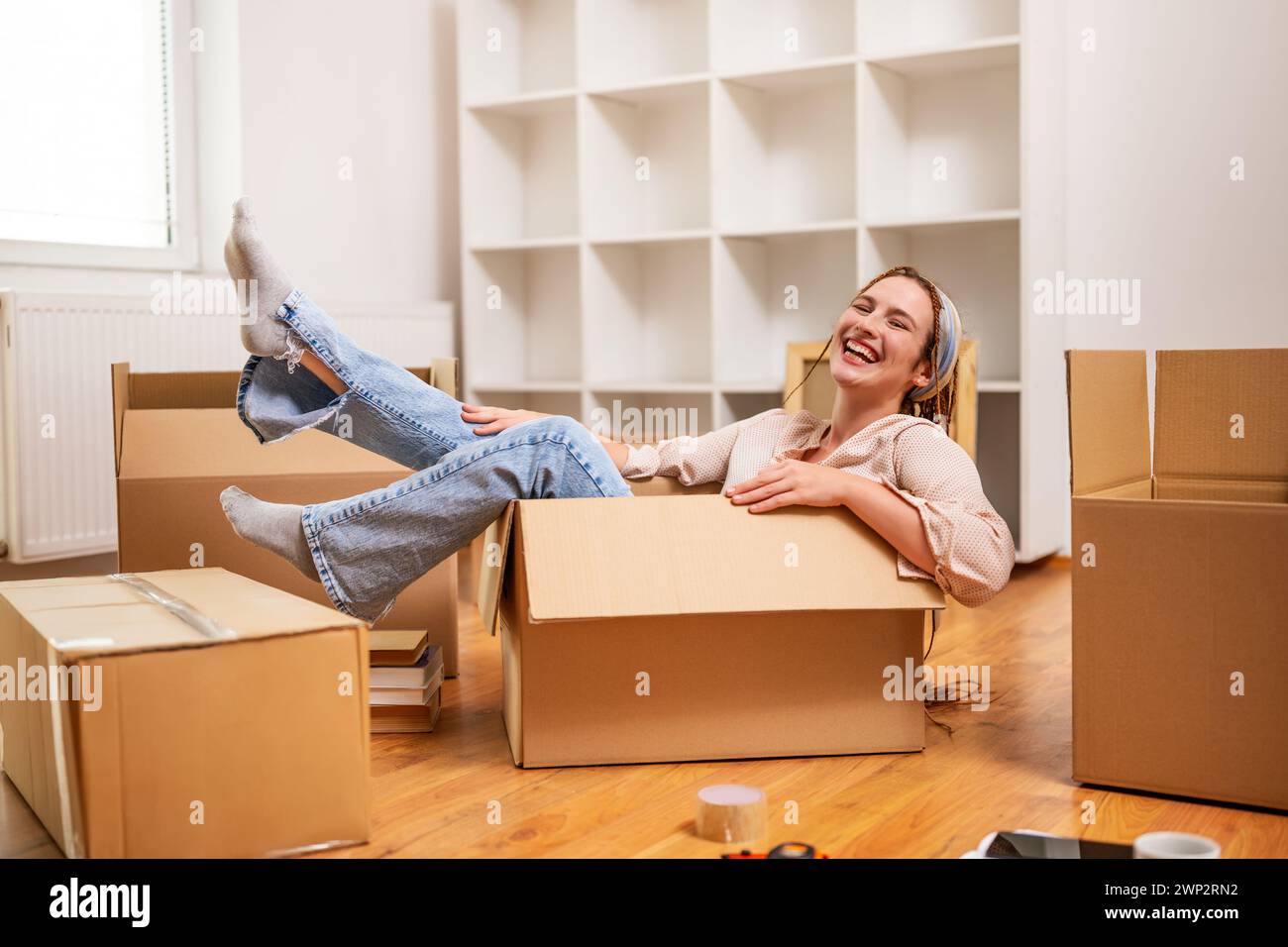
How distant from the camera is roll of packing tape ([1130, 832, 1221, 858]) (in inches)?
43.1

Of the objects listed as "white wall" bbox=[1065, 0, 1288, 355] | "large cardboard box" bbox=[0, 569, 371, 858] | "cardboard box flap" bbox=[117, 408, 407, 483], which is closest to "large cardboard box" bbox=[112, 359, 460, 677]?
"cardboard box flap" bbox=[117, 408, 407, 483]

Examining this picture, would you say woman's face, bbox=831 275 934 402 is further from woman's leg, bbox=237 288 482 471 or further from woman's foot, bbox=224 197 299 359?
woman's foot, bbox=224 197 299 359

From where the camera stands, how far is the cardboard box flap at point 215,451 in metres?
1.86

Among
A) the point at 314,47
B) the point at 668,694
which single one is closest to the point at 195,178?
the point at 314,47

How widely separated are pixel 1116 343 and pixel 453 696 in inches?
77.8

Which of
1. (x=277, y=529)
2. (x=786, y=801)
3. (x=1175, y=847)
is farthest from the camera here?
(x=277, y=529)

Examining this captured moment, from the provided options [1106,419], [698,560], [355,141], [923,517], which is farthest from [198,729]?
[355,141]

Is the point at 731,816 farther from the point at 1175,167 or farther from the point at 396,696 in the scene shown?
the point at 1175,167

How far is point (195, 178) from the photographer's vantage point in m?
3.01

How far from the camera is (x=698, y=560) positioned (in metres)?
1.52

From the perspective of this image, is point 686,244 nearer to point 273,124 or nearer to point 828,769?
point 273,124

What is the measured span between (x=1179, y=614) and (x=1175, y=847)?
0.36 metres

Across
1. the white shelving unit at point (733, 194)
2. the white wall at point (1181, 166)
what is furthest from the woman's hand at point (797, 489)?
the white wall at point (1181, 166)

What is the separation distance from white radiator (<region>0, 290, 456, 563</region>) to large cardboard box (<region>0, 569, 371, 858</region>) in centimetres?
125
